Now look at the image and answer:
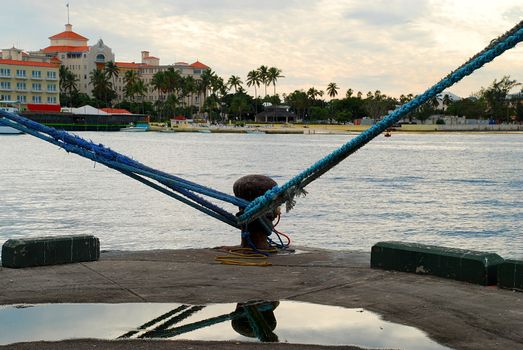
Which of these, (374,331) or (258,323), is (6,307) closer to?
(258,323)

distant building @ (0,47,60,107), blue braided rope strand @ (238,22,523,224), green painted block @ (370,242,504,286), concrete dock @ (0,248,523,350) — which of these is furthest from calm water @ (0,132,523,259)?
distant building @ (0,47,60,107)

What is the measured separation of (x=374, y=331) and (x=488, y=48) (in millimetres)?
3731

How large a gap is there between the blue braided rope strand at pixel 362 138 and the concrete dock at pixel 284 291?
2.98 feet

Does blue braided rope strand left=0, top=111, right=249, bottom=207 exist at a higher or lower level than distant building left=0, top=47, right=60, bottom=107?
lower

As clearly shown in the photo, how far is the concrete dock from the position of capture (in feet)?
24.0

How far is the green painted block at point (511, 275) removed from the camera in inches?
365

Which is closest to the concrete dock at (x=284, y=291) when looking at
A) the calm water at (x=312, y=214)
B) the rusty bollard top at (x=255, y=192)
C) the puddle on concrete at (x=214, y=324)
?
the puddle on concrete at (x=214, y=324)

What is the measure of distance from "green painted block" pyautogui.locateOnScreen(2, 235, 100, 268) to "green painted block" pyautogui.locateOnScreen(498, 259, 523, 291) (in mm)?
5817

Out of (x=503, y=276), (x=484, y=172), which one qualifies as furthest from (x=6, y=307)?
(x=484, y=172)

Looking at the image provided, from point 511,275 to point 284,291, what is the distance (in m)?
2.82

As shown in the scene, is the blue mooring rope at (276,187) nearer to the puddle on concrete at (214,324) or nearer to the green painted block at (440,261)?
the green painted block at (440,261)

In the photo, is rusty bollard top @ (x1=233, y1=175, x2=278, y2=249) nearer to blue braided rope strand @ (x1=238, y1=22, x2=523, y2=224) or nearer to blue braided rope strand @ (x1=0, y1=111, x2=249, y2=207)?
blue braided rope strand @ (x1=0, y1=111, x2=249, y2=207)

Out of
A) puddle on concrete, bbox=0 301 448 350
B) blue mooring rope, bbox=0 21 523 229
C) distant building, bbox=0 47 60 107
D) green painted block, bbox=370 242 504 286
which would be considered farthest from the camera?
distant building, bbox=0 47 60 107

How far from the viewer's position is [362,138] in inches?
422
